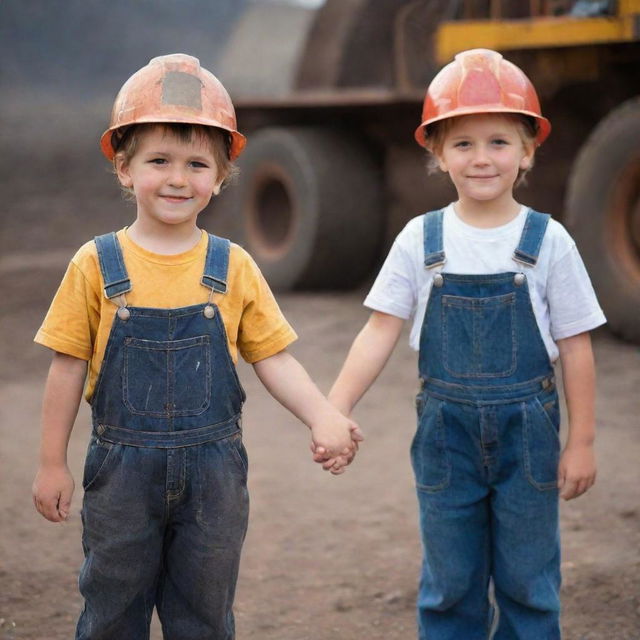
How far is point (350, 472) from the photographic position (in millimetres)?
4727

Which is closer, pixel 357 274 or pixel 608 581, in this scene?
pixel 608 581

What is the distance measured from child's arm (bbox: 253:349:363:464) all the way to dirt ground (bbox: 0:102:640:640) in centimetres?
93

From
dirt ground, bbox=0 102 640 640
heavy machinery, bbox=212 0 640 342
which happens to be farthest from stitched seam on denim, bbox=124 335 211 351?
heavy machinery, bbox=212 0 640 342

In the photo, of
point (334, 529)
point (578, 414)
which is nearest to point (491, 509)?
point (578, 414)

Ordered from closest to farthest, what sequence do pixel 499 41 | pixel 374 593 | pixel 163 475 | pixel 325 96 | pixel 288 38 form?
1. pixel 163 475
2. pixel 374 593
3. pixel 499 41
4. pixel 325 96
5. pixel 288 38

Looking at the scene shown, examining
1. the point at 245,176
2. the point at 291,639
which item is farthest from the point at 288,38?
the point at 291,639

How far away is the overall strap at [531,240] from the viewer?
2.63m

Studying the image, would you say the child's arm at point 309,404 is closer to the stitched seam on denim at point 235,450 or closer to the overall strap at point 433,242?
the stitched seam on denim at point 235,450

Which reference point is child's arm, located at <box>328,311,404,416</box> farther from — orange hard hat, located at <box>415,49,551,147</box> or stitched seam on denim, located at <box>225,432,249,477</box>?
orange hard hat, located at <box>415,49,551,147</box>

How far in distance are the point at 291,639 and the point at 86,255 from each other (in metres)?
1.33

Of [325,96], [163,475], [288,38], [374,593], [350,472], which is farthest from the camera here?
[288,38]

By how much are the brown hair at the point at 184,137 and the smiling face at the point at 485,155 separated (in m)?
0.49

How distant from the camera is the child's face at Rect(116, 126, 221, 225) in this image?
242 cm

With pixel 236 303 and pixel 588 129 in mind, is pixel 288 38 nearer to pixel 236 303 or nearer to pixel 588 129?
pixel 588 129
